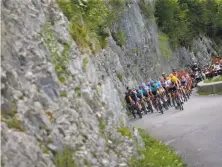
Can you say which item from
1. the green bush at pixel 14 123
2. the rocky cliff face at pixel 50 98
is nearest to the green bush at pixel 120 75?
the rocky cliff face at pixel 50 98

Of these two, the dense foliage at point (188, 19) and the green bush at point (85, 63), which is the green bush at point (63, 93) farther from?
the dense foliage at point (188, 19)

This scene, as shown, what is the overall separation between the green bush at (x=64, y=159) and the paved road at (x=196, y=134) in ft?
12.5

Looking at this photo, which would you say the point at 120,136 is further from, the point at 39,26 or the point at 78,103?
the point at 39,26

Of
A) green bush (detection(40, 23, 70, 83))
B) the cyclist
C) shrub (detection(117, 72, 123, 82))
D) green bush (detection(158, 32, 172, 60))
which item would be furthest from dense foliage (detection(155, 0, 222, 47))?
green bush (detection(40, 23, 70, 83))

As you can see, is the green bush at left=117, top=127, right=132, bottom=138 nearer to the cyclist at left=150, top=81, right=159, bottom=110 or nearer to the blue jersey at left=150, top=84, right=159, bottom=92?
the cyclist at left=150, top=81, right=159, bottom=110

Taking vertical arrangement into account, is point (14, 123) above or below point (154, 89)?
above

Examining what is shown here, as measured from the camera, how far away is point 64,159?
295 inches

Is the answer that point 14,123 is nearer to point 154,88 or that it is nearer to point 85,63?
point 85,63

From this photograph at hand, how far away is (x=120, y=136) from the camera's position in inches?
413

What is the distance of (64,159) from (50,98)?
1.32m

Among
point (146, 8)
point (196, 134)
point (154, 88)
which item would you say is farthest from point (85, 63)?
point (146, 8)

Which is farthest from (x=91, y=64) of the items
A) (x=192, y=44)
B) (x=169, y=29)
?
(x=192, y=44)

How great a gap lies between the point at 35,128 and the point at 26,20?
2.69 metres

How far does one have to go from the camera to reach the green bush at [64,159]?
24.0 ft
